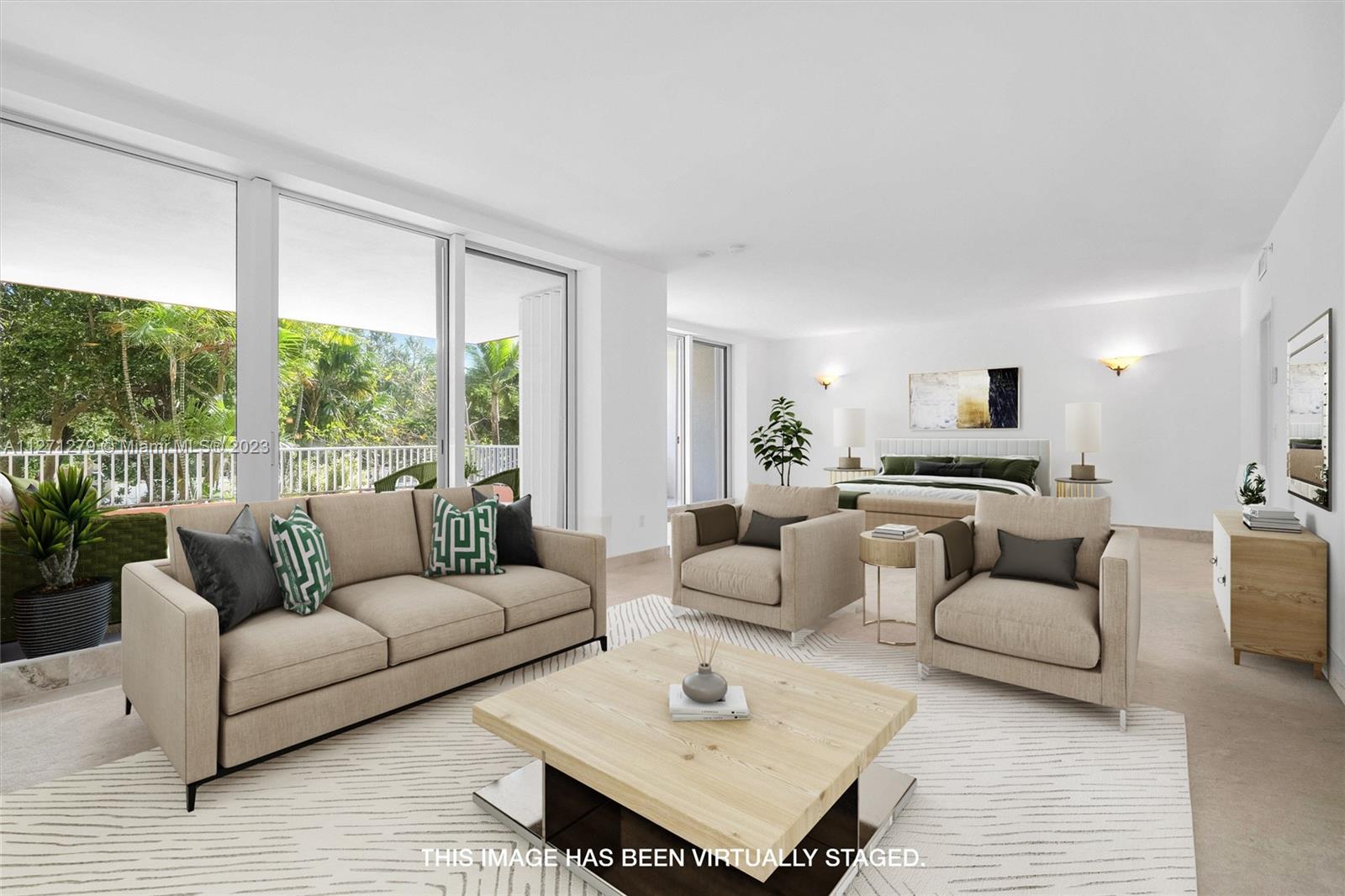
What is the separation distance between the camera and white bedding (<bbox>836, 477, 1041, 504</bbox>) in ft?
20.5

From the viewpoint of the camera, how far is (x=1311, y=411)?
327 cm

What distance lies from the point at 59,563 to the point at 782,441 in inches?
308

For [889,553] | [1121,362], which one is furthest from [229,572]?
[1121,362]

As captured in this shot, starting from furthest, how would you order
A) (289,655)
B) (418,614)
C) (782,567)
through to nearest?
(782,567) → (418,614) → (289,655)

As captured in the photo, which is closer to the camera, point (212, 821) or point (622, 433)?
point (212, 821)

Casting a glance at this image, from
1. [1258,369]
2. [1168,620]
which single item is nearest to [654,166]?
[1168,620]

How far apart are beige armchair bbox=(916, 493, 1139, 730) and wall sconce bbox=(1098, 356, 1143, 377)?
4.94 meters

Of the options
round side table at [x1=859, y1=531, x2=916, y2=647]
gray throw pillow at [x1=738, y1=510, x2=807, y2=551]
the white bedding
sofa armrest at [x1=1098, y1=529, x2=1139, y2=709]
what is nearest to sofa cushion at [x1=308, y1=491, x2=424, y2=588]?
gray throw pillow at [x1=738, y1=510, x2=807, y2=551]

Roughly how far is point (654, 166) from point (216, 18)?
201 centimetres

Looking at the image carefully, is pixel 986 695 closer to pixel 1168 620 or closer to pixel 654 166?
pixel 1168 620

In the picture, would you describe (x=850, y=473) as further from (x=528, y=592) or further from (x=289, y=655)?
(x=289, y=655)

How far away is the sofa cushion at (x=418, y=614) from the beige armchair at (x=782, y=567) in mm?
1338

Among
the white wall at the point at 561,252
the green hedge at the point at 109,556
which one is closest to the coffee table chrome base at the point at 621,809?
the green hedge at the point at 109,556

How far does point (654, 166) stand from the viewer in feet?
11.8
